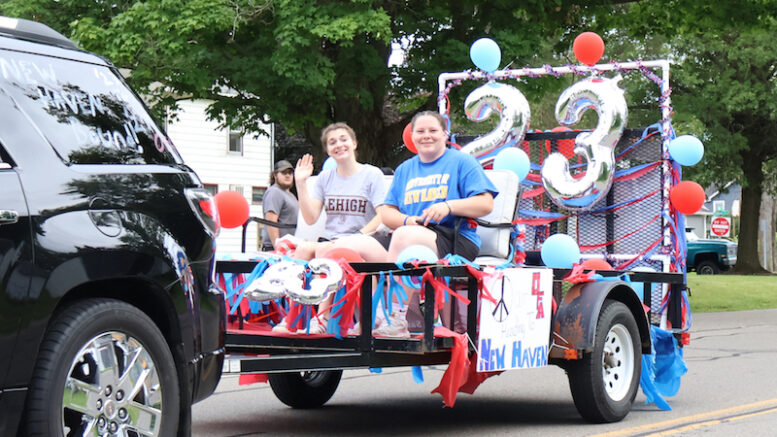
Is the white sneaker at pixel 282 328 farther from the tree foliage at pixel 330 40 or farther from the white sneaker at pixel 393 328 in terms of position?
the tree foliage at pixel 330 40

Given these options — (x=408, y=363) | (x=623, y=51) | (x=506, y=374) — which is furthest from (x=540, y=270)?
(x=623, y=51)

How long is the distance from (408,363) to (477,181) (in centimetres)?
138

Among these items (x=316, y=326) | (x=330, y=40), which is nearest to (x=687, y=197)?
(x=316, y=326)

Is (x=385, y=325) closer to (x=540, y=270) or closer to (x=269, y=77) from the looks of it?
(x=540, y=270)

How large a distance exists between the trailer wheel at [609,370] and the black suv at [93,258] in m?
2.95

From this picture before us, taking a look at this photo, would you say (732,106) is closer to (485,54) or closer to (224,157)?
(224,157)

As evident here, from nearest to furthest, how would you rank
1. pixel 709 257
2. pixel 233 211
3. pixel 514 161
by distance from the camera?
1. pixel 233 211
2. pixel 514 161
3. pixel 709 257

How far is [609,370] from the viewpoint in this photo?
7.60m

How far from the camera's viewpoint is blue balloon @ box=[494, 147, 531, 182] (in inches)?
412

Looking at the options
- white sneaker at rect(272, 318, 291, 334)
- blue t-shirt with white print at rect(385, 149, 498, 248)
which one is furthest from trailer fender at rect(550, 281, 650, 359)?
white sneaker at rect(272, 318, 291, 334)

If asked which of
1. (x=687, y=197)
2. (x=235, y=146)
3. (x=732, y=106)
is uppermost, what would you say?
(x=732, y=106)

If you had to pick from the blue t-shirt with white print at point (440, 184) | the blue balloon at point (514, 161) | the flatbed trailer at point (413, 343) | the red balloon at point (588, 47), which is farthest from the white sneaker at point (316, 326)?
the red balloon at point (588, 47)

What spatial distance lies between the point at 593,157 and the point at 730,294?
15204 mm

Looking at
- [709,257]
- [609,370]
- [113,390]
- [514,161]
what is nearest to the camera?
[113,390]
